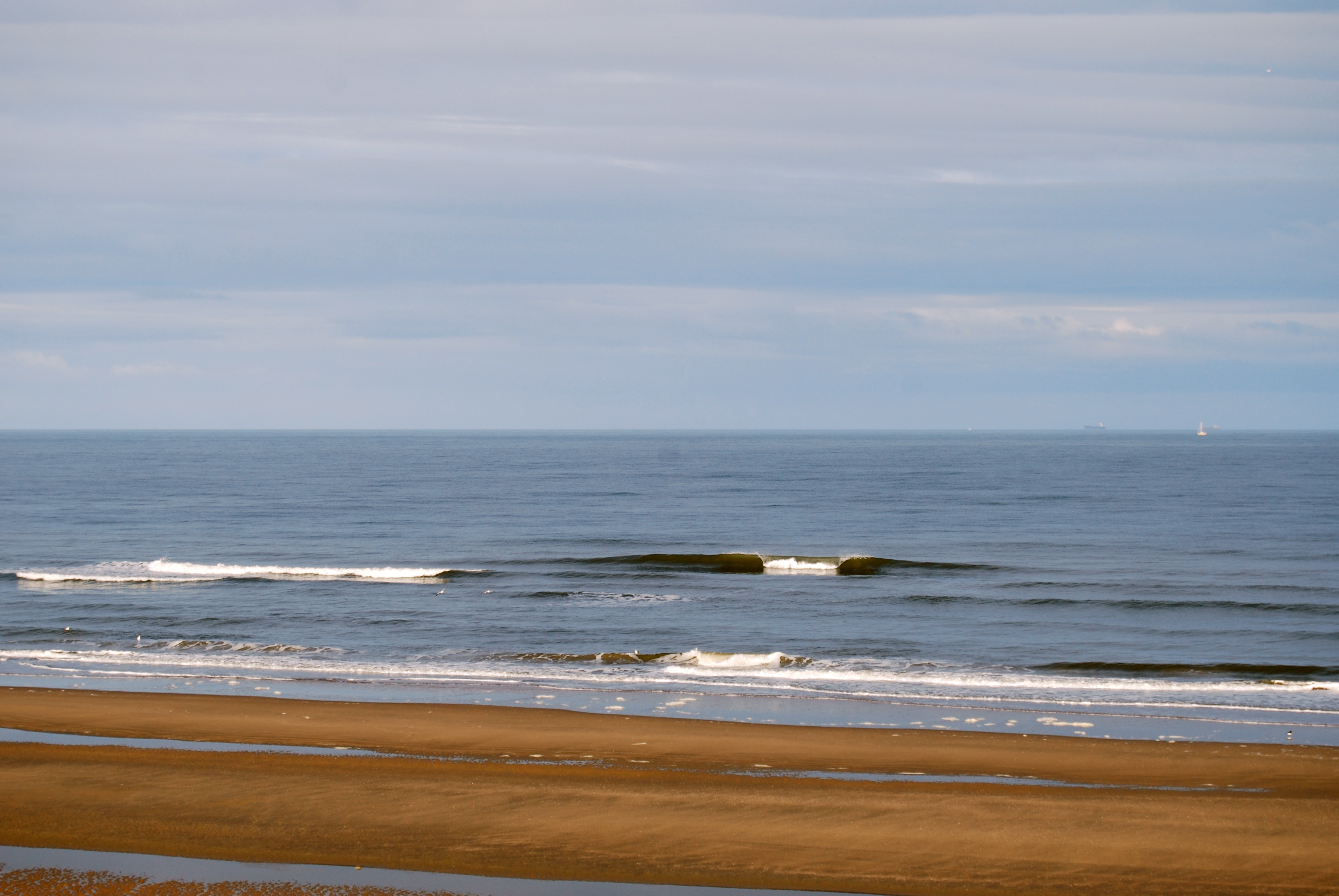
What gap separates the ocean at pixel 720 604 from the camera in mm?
18203

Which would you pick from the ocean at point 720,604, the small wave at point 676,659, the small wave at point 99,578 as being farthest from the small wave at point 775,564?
the small wave at point 676,659

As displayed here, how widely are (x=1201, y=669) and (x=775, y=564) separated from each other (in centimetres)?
1688

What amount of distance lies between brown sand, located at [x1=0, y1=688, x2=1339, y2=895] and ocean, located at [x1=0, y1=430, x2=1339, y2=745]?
2.10 meters

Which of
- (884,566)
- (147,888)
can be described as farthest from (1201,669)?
(147,888)

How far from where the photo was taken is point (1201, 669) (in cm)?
2033

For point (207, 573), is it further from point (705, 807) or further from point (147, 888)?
point (705, 807)

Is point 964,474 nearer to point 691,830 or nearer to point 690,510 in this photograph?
point 690,510

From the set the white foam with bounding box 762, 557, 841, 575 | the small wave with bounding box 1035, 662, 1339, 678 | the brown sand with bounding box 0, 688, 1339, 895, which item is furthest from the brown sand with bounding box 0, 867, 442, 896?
the white foam with bounding box 762, 557, 841, 575

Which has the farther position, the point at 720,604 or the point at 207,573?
the point at 207,573

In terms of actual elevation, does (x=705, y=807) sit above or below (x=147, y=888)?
above

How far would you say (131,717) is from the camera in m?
15.6

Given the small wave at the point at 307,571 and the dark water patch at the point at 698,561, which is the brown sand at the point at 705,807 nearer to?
the small wave at the point at 307,571

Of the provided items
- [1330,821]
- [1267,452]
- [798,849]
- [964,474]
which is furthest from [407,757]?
[1267,452]

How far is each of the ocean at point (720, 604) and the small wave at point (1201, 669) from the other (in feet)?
0.27
